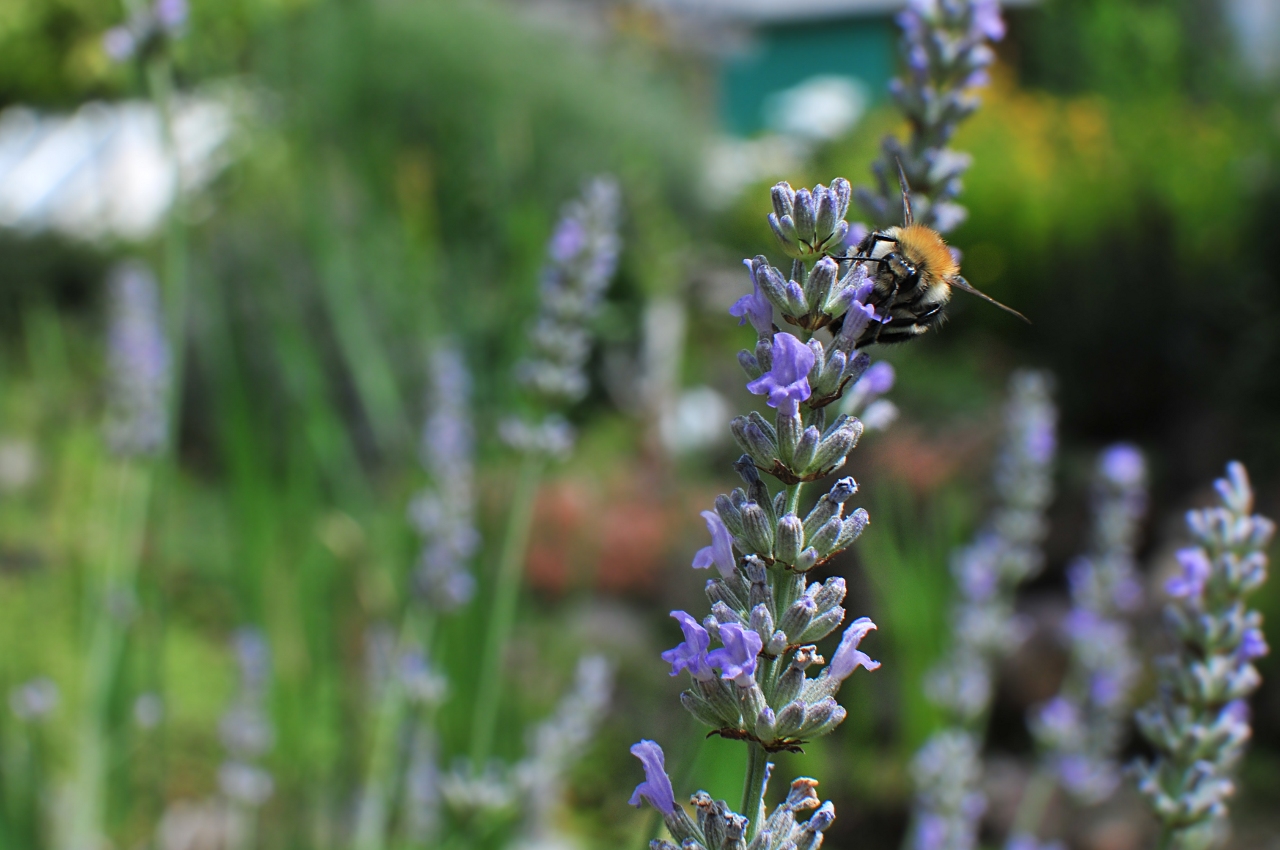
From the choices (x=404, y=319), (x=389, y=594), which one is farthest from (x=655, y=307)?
(x=389, y=594)

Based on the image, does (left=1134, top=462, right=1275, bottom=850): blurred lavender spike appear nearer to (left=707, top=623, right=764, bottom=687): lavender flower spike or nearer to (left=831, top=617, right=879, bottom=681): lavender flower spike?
(left=831, top=617, right=879, bottom=681): lavender flower spike

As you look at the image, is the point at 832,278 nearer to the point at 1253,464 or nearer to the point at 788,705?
the point at 788,705

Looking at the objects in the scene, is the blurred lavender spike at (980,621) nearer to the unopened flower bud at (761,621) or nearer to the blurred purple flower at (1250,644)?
the blurred purple flower at (1250,644)

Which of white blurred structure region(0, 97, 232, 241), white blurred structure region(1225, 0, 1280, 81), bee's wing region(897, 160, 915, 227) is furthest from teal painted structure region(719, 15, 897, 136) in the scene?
bee's wing region(897, 160, 915, 227)

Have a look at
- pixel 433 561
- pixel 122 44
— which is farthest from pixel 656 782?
pixel 122 44

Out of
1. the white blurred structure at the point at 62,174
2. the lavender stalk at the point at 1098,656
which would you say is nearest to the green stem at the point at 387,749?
the lavender stalk at the point at 1098,656

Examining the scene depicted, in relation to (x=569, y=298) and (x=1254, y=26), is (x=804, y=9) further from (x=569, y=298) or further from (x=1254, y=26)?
(x=569, y=298)
